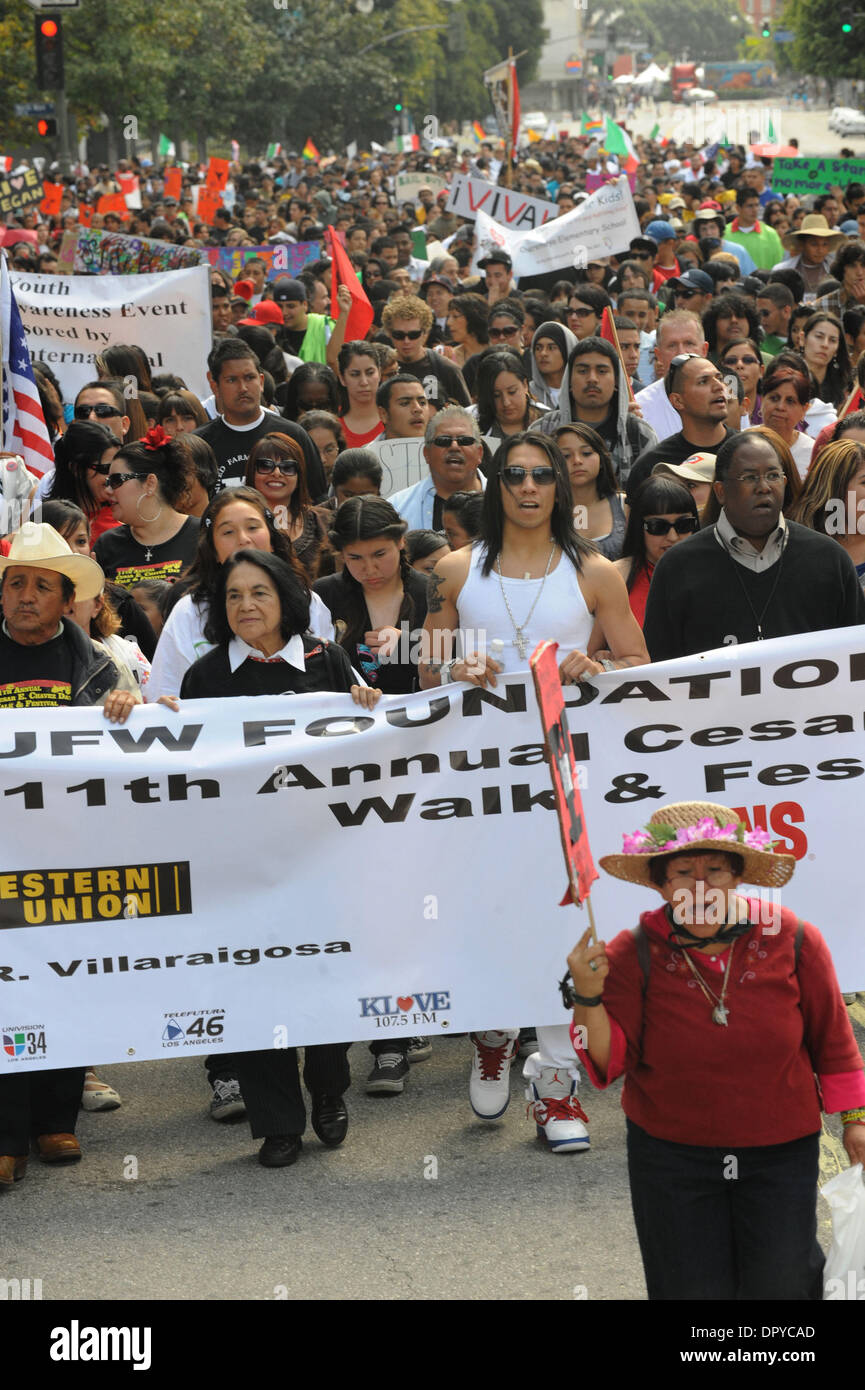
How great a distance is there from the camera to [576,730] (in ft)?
19.4

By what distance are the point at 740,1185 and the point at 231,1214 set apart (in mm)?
1891

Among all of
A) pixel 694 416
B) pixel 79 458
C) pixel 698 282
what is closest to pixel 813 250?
pixel 698 282

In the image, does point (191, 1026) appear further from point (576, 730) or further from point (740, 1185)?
point (740, 1185)

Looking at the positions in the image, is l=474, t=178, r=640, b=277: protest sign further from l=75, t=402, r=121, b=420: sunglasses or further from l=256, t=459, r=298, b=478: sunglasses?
l=256, t=459, r=298, b=478: sunglasses

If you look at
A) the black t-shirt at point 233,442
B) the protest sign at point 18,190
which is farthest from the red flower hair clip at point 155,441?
the protest sign at point 18,190

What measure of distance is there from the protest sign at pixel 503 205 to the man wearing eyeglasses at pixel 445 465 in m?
10.8

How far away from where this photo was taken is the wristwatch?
594 centimetres

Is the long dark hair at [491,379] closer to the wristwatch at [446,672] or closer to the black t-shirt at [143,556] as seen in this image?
the black t-shirt at [143,556]

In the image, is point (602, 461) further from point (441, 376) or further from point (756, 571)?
point (441, 376)

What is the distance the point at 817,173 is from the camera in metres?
19.9

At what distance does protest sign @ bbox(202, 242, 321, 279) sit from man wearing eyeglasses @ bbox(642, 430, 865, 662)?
1287 cm

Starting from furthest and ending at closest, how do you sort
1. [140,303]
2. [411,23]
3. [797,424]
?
[411,23] < [140,303] < [797,424]

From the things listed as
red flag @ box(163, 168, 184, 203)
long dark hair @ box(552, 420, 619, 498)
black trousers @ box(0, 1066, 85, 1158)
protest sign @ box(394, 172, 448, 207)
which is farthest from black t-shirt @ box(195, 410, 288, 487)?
red flag @ box(163, 168, 184, 203)

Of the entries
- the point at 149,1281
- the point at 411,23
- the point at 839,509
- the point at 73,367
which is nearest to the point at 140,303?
the point at 73,367
